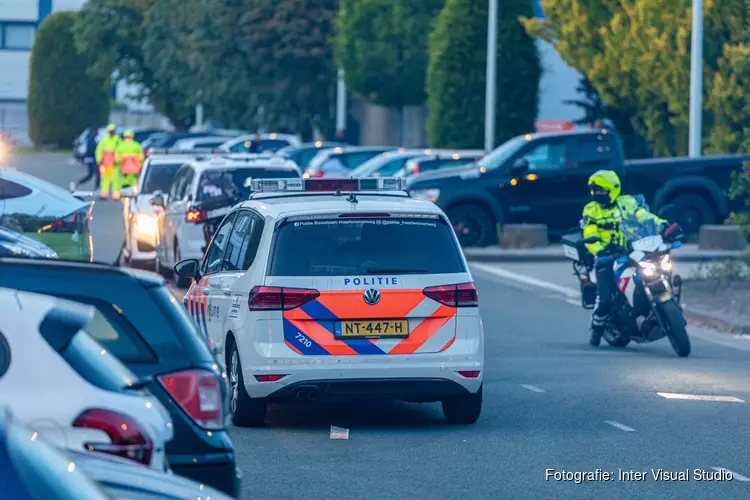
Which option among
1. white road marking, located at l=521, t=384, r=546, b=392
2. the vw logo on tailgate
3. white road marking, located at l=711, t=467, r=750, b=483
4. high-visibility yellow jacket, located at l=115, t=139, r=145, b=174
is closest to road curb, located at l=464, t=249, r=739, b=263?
white road marking, located at l=521, t=384, r=546, b=392

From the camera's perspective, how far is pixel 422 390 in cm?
1065

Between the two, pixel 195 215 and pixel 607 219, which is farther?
pixel 195 215

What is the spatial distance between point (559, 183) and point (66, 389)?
75.2ft

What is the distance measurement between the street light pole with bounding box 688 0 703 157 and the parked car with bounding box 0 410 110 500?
88.9 feet

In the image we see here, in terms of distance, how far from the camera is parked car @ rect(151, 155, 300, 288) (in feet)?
67.3

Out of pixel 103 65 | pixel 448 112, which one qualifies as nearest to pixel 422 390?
pixel 448 112

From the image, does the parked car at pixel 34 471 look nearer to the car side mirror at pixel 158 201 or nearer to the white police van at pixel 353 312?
the white police van at pixel 353 312

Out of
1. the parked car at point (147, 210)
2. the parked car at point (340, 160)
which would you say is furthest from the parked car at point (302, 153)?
the parked car at point (147, 210)

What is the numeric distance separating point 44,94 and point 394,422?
88.1 meters

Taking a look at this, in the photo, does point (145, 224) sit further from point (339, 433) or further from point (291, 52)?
point (291, 52)

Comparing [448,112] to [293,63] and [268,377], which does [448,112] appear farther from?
[268,377]

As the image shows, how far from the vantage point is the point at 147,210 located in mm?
23359

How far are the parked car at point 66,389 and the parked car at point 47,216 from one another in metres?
10.6

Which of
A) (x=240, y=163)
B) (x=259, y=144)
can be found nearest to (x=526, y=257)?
(x=240, y=163)
